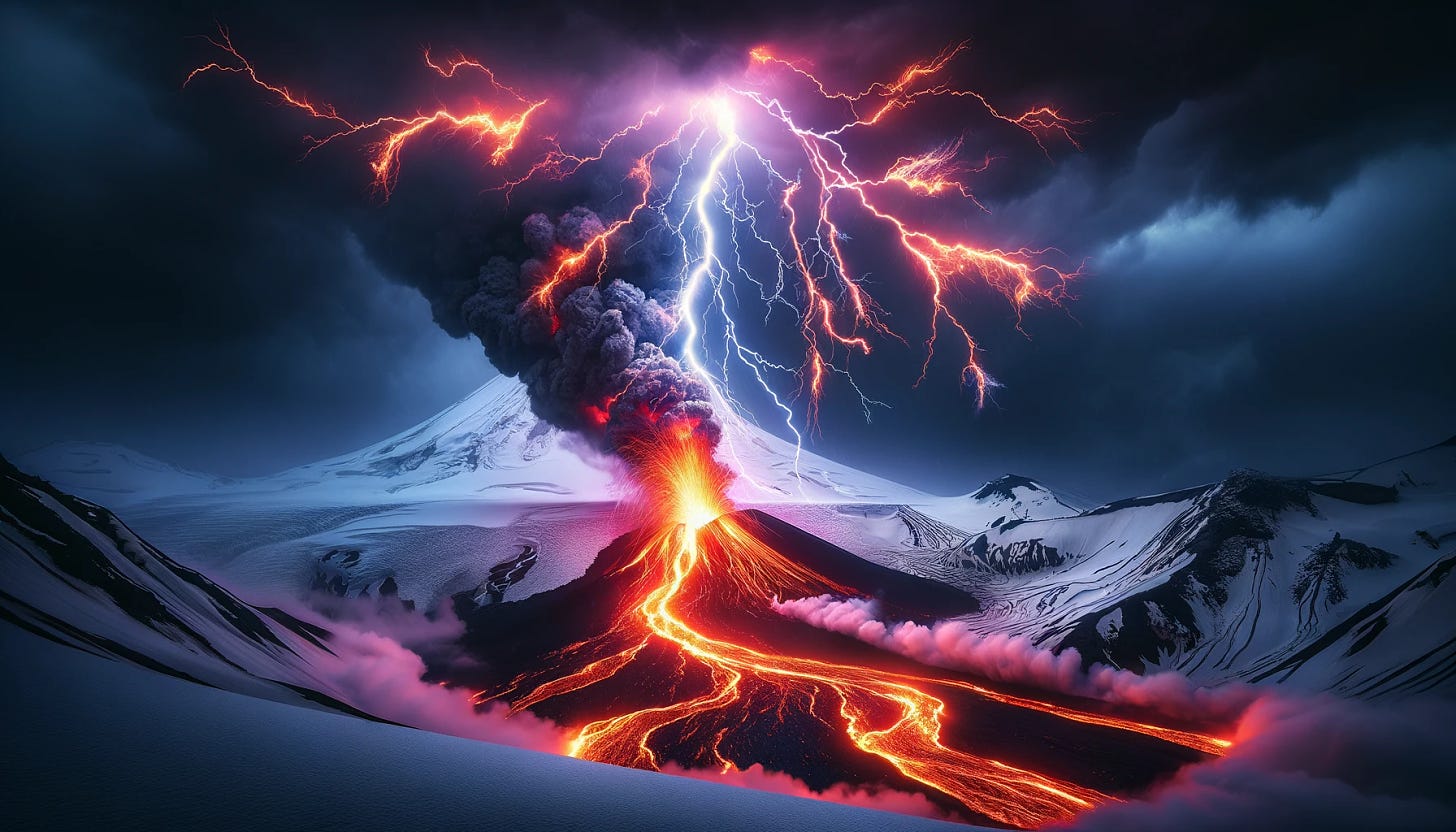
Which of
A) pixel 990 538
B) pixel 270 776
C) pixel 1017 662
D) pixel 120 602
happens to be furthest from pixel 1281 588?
pixel 120 602

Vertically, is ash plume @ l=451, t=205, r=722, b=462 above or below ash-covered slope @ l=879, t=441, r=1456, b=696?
above

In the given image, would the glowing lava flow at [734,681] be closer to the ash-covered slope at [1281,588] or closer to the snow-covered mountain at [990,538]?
the snow-covered mountain at [990,538]

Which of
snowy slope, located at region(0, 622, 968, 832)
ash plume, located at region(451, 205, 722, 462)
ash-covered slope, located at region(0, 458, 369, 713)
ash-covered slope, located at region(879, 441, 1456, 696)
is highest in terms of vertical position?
ash plume, located at region(451, 205, 722, 462)

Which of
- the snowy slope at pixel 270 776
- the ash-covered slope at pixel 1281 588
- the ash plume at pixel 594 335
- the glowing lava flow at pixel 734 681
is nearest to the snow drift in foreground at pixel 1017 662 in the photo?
the ash-covered slope at pixel 1281 588

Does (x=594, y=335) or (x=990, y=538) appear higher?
(x=594, y=335)

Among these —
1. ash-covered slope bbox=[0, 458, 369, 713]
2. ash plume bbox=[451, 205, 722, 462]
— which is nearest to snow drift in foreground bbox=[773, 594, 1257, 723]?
ash plume bbox=[451, 205, 722, 462]

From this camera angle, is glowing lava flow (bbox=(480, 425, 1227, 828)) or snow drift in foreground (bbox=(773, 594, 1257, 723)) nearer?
glowing lava flow (bbox=(480, 425, 1227, 828))

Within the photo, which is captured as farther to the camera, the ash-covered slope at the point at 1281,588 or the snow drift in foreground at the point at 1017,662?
the snow drift in foreground at the point at 1017,662

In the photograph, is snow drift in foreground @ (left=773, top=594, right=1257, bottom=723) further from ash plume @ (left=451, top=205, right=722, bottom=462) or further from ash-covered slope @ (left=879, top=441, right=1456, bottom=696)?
ash plume @ (left=451, top=205, right=722, bottom=462)

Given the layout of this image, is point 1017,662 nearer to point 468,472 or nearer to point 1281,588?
point 1281,588
